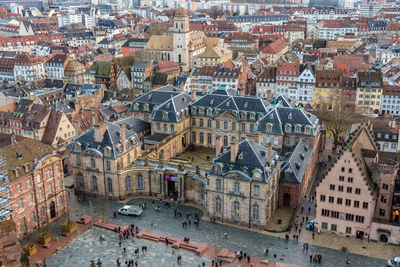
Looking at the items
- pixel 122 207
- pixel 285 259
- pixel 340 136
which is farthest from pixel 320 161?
pixel 122 207

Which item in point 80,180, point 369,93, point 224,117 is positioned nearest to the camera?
point 80,180

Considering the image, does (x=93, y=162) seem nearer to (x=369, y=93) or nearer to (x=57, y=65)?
(x=369, y=93)

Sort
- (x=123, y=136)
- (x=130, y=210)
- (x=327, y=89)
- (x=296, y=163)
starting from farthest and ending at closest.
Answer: (x=327, y=89) → (x=123, y=136) → (x=296, y=163) → (x=130, y=210)

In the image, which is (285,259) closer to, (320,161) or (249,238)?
(249,238)

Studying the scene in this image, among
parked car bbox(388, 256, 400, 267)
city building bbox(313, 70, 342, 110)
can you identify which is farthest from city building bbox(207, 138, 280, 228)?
city building bbox(313, 70, 342, 110)

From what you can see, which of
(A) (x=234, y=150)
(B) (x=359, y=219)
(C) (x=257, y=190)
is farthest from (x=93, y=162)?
(B) (x=359, y=219)
